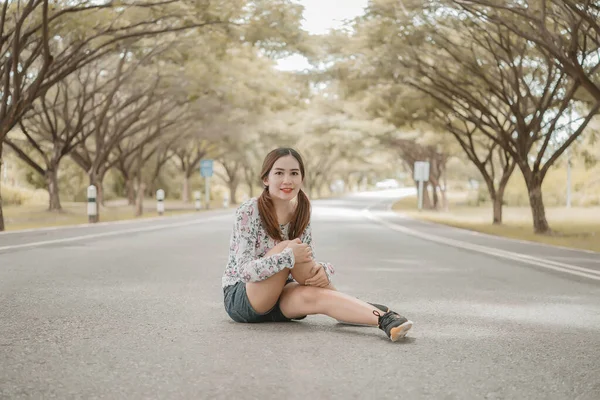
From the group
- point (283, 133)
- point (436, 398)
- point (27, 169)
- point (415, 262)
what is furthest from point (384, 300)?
point (27, 169)

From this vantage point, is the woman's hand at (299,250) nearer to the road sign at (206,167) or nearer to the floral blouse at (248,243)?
the floral blouse at (248,243)

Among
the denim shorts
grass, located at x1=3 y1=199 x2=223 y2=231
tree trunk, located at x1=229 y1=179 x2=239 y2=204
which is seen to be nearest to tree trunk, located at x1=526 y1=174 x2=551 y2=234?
grass, located at x1=3 y1=199 x2=223 y2=231

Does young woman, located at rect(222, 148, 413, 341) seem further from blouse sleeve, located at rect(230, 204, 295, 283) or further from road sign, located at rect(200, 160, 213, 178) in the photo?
road sign, located at rect(200, 160, 213, 178)

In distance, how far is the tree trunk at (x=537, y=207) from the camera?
835 inches

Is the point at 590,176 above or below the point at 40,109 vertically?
below

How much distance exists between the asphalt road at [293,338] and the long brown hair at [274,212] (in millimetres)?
737

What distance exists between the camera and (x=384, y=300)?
7.44 metres

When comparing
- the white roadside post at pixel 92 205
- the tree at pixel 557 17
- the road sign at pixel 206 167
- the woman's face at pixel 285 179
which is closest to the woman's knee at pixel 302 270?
the woman's face at pixel 285 179

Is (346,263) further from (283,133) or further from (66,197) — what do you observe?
(66,197)

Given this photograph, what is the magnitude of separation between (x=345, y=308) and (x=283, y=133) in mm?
46792

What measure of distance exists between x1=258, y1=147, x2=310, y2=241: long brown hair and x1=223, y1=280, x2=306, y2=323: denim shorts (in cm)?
48

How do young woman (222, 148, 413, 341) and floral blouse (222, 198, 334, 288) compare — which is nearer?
young woman (222, 148, 413, 341)

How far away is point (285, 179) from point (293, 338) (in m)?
1.15

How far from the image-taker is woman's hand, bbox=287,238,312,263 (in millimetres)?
5344
